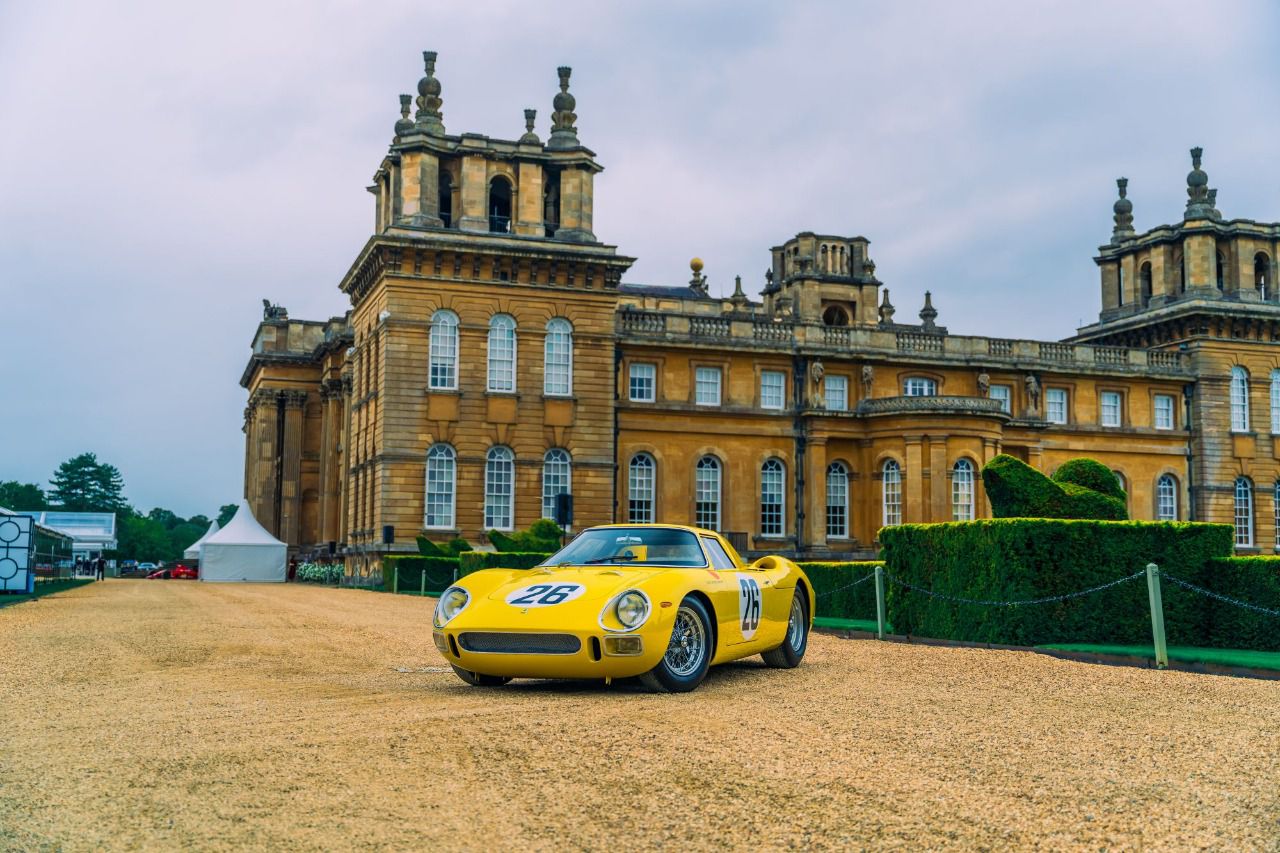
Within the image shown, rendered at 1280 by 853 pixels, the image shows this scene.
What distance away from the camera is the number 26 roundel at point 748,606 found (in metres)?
11.0

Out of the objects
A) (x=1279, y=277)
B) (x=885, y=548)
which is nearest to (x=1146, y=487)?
(x=1279, y=277)

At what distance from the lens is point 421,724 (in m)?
7.86

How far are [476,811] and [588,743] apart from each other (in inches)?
66.2

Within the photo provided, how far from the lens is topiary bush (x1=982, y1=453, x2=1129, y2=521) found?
1705 centimetres

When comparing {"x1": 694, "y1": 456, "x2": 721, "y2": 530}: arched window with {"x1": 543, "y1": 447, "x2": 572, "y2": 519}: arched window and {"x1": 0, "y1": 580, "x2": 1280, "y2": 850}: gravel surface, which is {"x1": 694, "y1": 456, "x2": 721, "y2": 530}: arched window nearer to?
{"x1": 543, "y1": 447, "x2": 572, "y2": 519}: arched window

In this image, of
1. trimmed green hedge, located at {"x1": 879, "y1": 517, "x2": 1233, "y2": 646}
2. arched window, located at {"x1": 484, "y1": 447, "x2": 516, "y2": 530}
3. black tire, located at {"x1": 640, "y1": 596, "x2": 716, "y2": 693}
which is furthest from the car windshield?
arched window, located at {"x1": 484, "y1": 447, "x2": 516, "y2": 530}

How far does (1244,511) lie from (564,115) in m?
29.9

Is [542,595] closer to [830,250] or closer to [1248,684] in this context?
[1248,684]

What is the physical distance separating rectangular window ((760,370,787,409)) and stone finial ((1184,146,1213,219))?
1888cm

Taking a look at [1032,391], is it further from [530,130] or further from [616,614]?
[616,614]

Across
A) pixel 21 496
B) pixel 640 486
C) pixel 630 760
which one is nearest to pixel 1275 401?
pixel 640 486

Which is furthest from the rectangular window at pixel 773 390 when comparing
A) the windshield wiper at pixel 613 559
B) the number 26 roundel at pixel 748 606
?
the windshield wiper at pixel 613 559

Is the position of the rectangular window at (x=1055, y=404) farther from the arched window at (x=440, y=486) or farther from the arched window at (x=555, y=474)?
the arched window at (x=440, y=486)

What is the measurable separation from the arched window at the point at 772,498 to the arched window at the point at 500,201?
12130mm
